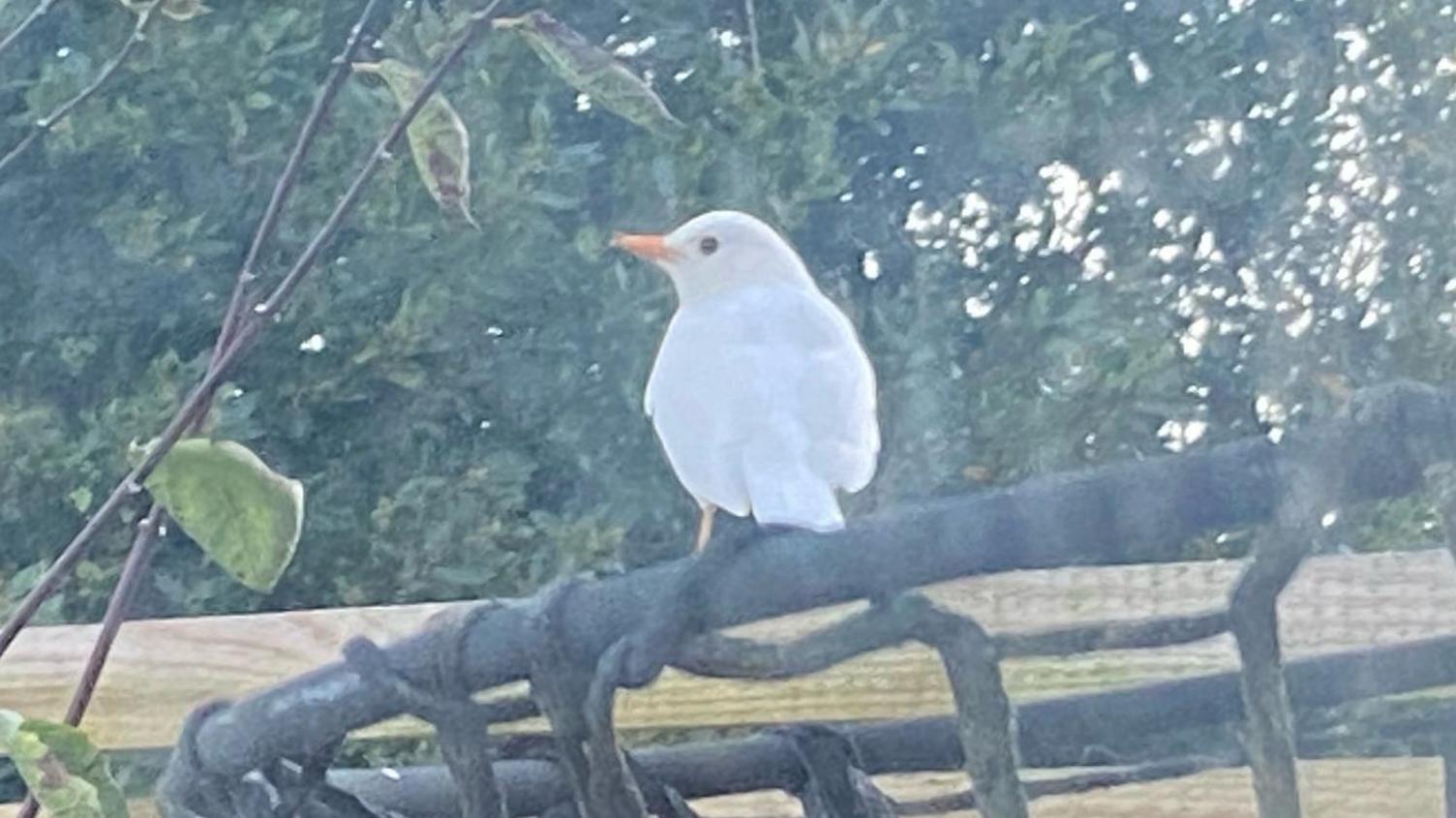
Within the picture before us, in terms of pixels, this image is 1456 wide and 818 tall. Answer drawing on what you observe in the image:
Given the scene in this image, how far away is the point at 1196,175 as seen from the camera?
730mm

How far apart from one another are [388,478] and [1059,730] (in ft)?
1.51

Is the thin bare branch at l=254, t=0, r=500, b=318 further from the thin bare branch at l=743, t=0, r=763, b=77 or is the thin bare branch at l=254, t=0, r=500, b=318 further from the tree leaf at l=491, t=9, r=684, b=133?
the thin bare branch at l=743, t=0, r=763, b=77

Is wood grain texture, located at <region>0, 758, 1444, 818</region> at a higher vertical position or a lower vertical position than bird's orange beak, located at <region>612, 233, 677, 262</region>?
lower

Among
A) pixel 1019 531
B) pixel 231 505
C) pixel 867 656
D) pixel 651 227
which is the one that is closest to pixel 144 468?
pixel 231 505

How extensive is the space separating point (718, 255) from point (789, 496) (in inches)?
5.1

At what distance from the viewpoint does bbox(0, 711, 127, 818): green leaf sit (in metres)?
0.29

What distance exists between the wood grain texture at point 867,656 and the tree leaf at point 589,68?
20 cm

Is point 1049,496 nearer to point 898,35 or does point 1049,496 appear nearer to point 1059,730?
point 1059,730

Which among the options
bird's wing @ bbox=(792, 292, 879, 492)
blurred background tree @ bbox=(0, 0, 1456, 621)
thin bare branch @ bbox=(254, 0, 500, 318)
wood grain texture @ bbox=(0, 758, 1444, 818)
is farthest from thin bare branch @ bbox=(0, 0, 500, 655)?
blurred background tree @ bbox=(0, 0, 1456, 621)

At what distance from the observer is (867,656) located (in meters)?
0.51

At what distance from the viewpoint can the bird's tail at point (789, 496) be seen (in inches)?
13.3

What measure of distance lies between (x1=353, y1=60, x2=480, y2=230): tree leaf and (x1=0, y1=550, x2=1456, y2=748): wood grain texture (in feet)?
0.62

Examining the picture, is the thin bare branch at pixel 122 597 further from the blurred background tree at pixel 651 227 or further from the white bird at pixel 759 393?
the blurred background tree at pixel 651 227

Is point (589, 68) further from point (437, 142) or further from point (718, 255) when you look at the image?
point (718, 255)
